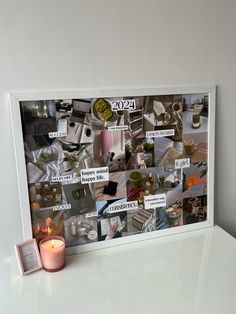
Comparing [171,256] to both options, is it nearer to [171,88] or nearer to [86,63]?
[171,88]

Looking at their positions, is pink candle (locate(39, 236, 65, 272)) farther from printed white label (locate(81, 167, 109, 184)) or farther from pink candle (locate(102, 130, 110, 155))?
pink candle (locate(102, 130, 110, 155))

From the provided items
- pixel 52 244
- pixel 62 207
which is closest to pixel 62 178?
pixel 62 207

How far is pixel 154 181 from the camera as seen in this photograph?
1.18 m

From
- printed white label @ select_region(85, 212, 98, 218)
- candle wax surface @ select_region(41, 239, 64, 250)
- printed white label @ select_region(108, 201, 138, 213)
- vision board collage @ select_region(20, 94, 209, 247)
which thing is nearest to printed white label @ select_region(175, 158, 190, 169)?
vision board collage @ select_region(20, 94, 209, 247)

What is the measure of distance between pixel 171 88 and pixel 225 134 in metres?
0.31

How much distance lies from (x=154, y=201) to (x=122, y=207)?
0.42ft

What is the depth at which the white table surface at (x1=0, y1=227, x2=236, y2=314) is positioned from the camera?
33.1 inches

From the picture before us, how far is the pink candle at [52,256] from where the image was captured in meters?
0.99

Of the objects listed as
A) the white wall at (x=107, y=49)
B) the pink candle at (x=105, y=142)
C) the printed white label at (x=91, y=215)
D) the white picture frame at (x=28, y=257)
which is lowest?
the white picture frame at (x=28, y=257)

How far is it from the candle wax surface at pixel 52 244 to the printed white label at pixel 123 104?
0.48m

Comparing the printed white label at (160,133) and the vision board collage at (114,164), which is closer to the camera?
the vision board collage at (114,164)

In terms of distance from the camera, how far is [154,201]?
119cm

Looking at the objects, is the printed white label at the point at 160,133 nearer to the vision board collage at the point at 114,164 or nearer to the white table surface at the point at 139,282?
the vision board collage at the point at 114,164

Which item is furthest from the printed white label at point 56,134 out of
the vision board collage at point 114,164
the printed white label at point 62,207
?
the printed white label at point 62,207
